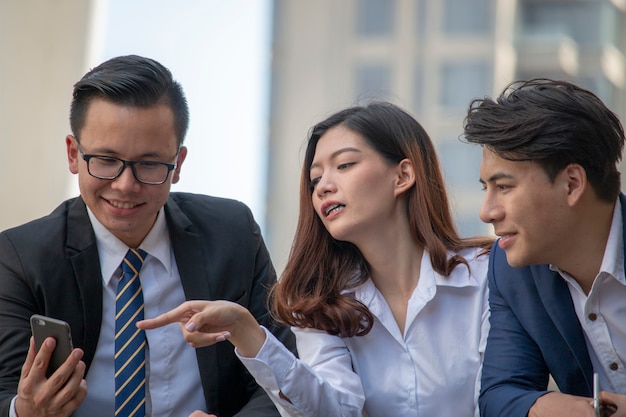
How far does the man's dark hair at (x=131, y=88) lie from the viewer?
2.98 meters

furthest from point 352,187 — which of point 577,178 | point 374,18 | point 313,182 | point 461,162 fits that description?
point 374,18

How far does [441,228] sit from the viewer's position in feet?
10.2

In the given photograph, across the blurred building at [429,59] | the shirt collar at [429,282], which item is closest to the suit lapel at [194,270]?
the shirt collar at [429,282]

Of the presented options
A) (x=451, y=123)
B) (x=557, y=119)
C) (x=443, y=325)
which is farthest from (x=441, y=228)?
(x=451, y=123)

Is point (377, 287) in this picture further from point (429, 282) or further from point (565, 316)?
point (565, 316)

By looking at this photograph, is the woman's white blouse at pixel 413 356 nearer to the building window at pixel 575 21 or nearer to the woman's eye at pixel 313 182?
the woman's eye at pixel 313 182

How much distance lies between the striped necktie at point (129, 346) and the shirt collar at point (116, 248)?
0.03 metres

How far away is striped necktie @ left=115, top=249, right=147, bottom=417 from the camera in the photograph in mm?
2955

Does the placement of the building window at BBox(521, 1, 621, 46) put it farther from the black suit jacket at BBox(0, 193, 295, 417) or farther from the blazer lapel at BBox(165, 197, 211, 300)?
the blazer lapel at BBox(165, 197, 211, 300)

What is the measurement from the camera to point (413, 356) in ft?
9.55

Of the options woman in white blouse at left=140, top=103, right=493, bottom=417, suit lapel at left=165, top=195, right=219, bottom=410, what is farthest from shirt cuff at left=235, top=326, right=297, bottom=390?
suit lapel at left=165, top=195, right=219, bottom=410

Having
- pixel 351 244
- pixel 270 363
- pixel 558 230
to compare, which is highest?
pixel 558 230

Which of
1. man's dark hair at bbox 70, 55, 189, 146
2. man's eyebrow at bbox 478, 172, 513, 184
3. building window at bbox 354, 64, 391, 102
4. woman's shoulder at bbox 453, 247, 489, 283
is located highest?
man's dark hair at bbox 70, 55, 189, 146

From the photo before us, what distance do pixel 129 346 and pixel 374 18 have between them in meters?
3.11
